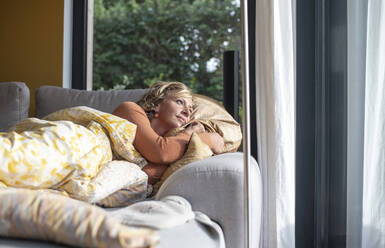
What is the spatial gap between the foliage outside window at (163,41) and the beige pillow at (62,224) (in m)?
5.58

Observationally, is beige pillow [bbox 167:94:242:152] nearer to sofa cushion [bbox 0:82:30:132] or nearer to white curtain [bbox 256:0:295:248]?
white curtain [bbox 256:0:295:248]

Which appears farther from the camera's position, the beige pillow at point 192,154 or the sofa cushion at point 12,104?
the sofa cushion at point 12,104

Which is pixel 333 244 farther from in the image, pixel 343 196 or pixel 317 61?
pixel 317 61

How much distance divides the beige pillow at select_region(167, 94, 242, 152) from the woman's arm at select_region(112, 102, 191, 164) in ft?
0.43

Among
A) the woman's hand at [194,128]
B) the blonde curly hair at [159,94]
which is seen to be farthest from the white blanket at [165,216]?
the blonde curly hair at [159,94]

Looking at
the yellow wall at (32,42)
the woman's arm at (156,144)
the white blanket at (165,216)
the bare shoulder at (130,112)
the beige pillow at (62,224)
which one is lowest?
the white blanket at (165,216)

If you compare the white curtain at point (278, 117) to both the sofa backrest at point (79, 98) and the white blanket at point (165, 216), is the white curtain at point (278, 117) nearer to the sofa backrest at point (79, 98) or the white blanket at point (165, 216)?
the sofa backrest at point (79, 98)

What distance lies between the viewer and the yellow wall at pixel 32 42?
3.13 meters

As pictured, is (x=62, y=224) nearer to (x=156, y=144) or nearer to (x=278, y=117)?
(x=156, y=144)

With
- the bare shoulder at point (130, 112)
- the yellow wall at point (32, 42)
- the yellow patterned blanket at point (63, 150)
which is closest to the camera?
the yellow patterned blanket at point (63, 150)

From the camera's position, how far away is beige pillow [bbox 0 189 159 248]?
35.4 inches

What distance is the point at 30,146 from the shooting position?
1395 millimetres

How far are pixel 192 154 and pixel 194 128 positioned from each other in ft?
0.81

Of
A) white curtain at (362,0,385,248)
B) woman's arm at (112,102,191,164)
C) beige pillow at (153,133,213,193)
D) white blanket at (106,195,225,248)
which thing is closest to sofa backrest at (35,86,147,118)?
woman's arm at (112,102,191,164)
